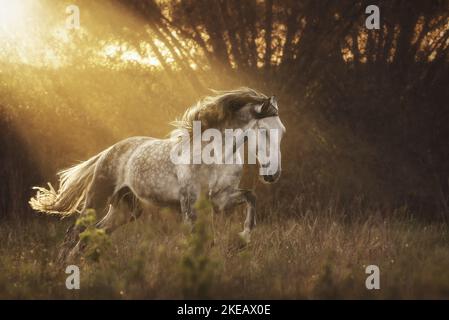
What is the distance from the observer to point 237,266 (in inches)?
250

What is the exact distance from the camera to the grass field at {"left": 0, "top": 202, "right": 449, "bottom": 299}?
5508 millimetres

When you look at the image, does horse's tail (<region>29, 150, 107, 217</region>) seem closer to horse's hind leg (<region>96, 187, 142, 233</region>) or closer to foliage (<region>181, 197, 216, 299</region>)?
horse's hind leg (<region>96, 187, 142, 233</region>)

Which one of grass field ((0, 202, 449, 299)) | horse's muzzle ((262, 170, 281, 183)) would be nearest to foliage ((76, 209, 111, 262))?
grass field ((0, 202, 449, 299))

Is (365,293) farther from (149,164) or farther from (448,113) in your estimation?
(448,113)

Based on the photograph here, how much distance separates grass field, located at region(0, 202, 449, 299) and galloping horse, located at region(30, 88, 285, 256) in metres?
0.39

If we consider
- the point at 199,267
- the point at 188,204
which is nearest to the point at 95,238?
the point at 199,267

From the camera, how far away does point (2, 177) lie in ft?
35.4

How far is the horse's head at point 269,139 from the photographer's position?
6.69m

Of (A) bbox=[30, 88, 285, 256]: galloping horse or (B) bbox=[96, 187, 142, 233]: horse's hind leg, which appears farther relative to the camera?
(B) bbox=[96, 187, 142, 233]: horse's hind leg

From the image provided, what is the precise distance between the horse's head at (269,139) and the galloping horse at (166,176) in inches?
0.4

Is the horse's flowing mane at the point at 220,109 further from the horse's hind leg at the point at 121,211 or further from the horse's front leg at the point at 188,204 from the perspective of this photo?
the horse's hind leg at the point at 121,211

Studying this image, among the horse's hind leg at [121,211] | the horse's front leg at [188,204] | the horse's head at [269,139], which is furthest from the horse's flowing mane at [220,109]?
the horse's hind leg at [121,211]

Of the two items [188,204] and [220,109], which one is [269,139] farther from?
[188,204]
